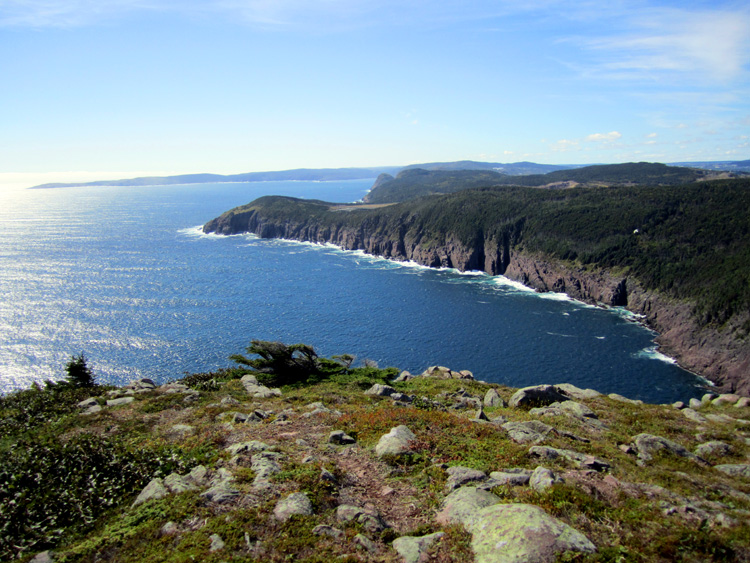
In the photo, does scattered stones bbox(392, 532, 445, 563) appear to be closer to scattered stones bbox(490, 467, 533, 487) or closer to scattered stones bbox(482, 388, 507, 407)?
scattered stones bbox(490, 467, 533, 487)

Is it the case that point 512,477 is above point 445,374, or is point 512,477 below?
above

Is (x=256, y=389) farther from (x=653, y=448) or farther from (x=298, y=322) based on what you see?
(x=298, y=322)

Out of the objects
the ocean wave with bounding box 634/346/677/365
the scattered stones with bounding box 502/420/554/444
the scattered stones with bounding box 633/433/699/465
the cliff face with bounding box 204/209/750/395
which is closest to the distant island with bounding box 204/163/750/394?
the cliff face with bounding box 204/209/750/395

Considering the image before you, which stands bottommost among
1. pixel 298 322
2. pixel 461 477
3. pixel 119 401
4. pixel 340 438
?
pixel 298 322

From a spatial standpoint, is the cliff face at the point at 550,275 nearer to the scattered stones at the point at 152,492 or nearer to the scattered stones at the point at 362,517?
the scattered stones at the point at 362,517

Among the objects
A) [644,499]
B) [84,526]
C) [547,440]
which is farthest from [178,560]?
[547,440]

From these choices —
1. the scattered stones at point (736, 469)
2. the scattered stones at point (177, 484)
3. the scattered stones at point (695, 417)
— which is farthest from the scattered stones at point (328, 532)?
the scattered stones at point (695, 417)

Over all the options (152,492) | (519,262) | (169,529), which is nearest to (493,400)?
(152,492)
